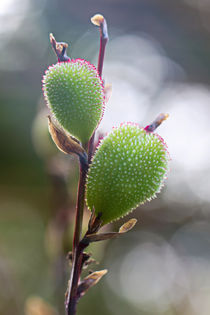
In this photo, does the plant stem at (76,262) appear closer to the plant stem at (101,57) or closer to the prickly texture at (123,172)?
the prickly texture at (123,172)

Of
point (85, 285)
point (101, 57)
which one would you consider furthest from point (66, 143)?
point (85, 285)

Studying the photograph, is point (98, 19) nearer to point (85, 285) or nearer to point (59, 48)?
point (59, 48)

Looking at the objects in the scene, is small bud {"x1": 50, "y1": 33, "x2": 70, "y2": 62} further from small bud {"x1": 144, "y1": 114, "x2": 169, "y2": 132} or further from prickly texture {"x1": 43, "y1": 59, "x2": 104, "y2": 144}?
small bud {"x1": 144, "y1": 114, "x2": 169, "y2": 132}

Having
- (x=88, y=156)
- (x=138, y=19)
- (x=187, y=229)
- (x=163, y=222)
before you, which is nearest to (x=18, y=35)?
(x=138, y=19)

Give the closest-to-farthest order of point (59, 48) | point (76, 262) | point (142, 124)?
point (76, 262) < point (59, 48) < point (142, 124)

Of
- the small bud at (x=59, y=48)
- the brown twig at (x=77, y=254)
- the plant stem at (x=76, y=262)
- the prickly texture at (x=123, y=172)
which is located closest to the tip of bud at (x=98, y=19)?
the small bud at (x=59, y=48)

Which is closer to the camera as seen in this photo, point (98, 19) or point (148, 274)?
point (98, 19)
